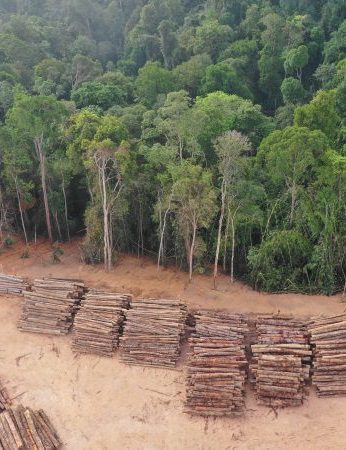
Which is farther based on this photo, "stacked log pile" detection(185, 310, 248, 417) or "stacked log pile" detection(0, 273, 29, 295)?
"stacked log pile" detection(0, 273, 29, 295)

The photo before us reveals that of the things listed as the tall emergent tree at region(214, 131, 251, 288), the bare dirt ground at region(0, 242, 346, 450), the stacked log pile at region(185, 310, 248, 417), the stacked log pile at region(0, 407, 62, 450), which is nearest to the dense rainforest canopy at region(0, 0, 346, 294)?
the tall emergent tree at region(214, 131, 251, 288)

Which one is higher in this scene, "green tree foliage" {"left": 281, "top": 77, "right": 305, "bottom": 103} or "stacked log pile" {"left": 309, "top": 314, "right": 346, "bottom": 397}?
"green tree foliage" {"left": 281, "top": 77, "right": 305, "bottom": 103}

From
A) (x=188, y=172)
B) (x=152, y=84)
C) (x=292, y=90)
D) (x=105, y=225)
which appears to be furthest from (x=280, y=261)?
(x=292, y=90)

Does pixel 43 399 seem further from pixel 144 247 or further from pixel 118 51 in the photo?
pixel 118 51

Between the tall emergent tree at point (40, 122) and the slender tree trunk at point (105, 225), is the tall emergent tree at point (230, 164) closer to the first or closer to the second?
the slender tree trunk at point (105, 225)

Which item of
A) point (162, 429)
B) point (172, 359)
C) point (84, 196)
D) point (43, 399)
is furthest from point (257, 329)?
point (84, 196)

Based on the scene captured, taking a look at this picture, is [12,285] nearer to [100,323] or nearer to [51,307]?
[51,307]

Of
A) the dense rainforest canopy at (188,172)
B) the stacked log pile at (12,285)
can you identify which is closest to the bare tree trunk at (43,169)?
the dense rainforest canopy at (188,172)

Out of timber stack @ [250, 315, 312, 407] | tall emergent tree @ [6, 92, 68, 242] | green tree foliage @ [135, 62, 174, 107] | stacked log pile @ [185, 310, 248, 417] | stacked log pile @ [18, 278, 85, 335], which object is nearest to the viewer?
stacked log pile @ [185, 310, 248, 417]

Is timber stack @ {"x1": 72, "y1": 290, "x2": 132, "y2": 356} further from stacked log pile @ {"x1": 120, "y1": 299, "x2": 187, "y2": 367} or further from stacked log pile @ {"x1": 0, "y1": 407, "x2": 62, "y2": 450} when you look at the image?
stacked log pile @ {"x1": 0, "y1": 407, "x2": 62, "y2": 450}
